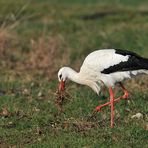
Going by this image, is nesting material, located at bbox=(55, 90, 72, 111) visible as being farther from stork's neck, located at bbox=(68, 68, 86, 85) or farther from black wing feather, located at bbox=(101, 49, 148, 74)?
black wing feather, located at bbox=(101, 49, 148, 74)

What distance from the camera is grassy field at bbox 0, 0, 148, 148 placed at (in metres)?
7.99

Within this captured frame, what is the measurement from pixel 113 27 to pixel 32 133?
12863 millimetres

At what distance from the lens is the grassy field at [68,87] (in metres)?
7.99

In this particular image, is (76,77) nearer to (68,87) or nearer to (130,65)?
(130,65)

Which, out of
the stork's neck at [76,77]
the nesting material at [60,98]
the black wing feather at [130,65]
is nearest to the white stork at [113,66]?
the black wing feather at [130,65]

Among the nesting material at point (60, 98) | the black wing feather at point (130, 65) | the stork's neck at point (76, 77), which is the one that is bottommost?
the nesting material at point (60, 98)

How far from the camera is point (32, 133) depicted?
324 inches

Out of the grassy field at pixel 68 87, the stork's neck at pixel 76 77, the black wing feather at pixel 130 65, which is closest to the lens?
the grassy field at pixel 68 87

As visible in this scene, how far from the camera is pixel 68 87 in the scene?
38.8 ft

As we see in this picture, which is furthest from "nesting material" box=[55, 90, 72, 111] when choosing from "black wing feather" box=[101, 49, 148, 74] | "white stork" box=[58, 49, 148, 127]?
"black wing feather" box=[101, 49, 148, 74]

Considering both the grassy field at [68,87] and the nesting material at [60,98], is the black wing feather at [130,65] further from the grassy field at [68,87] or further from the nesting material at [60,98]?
the nesting material at [60,98]

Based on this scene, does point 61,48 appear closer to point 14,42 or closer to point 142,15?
point 14,42

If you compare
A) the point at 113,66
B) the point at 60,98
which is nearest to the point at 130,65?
the point at 113,66

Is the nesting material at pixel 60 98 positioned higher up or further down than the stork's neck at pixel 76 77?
further down
